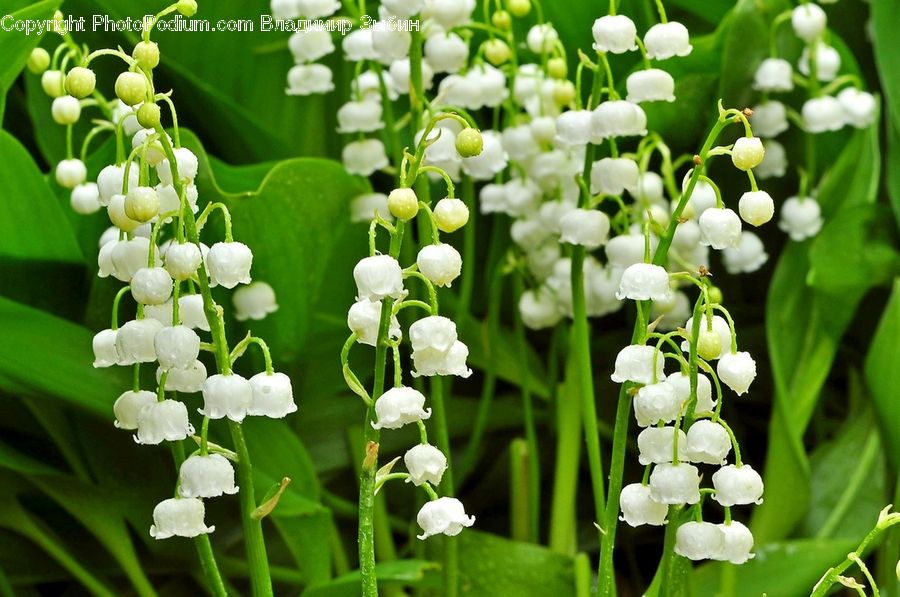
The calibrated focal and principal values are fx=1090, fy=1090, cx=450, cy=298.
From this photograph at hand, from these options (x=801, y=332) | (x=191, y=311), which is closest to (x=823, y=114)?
(x=801, y=332)

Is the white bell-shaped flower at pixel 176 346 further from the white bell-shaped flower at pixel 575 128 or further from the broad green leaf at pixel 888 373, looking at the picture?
the broad green leaf at pixel 888 373

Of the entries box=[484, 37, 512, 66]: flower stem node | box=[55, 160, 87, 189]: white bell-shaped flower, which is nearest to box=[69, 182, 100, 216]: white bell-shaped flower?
box=[55, 160, 87, 189]: white bell-shaped flower

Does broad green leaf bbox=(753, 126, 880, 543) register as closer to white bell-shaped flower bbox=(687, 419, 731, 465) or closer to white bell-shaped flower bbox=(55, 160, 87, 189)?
white bell-shaped flower bbox=(687, 419, 731, 465)

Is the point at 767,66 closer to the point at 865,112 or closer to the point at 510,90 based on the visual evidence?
the point at 865,112

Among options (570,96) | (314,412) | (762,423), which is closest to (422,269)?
(570,96)

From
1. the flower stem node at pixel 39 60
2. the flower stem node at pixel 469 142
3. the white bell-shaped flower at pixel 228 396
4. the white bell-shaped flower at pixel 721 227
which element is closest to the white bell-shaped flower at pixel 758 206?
the white bell-shaped flower at pixel 721 227

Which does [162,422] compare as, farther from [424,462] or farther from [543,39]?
[543,39]
